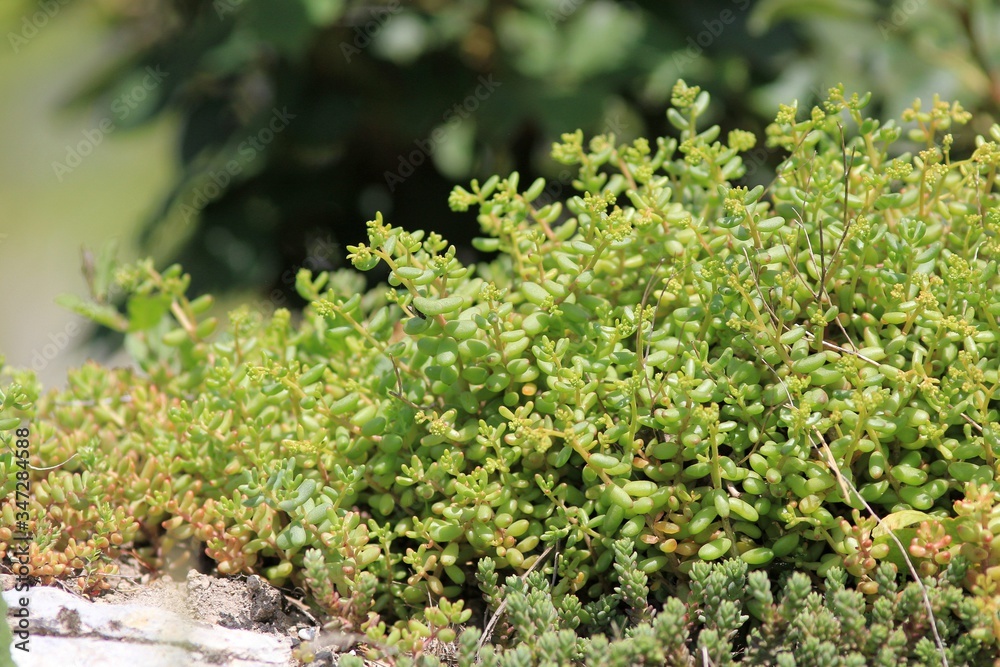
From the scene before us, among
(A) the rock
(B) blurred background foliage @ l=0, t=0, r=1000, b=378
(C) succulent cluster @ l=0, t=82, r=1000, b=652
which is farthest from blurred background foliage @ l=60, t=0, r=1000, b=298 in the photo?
(A) the rock

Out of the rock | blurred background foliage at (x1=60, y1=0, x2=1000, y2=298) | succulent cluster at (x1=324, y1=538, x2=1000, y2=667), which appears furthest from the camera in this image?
blurred background foliage at (x1=60, y1=0, x2=1000, y2=298)

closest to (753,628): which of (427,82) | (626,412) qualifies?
(626,412)

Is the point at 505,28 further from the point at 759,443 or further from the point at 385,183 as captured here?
the point at 759,443

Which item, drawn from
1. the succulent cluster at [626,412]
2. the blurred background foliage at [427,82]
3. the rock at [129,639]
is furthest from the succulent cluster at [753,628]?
the blurred background foliage at [427,82]

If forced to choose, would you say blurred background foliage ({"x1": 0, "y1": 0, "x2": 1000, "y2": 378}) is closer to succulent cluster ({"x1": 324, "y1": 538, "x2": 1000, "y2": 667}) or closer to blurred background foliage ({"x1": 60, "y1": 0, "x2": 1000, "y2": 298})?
blurred background foliage ({"x1": 60, "y1": 0, "x2": 1000, "y2": 298})

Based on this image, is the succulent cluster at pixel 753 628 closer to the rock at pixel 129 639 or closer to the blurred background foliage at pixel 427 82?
the rock at pixel 129 639

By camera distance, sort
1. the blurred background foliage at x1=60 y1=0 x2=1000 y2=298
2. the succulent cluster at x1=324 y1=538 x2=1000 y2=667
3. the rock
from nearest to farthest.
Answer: the succulent cluster at x1=324 y1=538 x2=1000 y2=667 → the rock → the blurred background foliage at x1=60 y1=0 x2=1000 y2=298

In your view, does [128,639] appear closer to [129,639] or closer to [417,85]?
[129,639]
